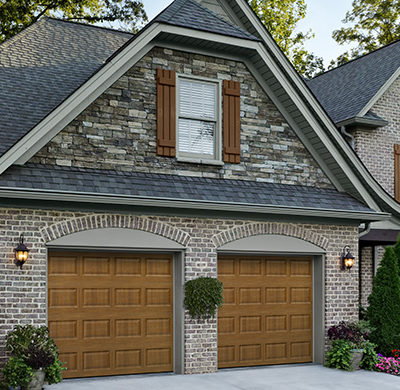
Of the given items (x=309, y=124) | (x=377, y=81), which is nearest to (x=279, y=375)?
(x=309, y=124)

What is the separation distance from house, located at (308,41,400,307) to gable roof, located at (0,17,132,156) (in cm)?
664

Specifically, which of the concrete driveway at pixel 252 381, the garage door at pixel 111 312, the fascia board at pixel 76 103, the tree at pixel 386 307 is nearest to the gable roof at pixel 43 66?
the fascia board at pixel 76 103

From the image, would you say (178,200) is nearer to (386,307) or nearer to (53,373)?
(53,373)

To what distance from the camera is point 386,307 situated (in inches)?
548

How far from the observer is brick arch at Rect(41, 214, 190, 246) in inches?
440

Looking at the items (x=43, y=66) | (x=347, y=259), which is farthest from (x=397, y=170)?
(x=43, y=66)

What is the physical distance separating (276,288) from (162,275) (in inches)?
102

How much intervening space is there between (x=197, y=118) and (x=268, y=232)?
2.64 metres

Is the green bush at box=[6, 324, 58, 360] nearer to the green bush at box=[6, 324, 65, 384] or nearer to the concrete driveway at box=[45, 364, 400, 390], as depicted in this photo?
the green bush at box=[6, 324, 65, 384]

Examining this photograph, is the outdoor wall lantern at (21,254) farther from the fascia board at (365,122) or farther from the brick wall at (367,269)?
the brick wall at (367,269)

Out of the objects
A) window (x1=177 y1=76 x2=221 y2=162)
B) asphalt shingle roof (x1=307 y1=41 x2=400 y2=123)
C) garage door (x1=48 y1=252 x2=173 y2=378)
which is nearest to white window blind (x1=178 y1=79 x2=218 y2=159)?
window (x1=177 y1=76 x2=221 y2=162)

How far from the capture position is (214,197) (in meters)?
12.4

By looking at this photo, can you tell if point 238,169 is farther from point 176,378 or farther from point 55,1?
point 55,1

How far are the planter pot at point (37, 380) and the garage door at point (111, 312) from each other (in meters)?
1.33
